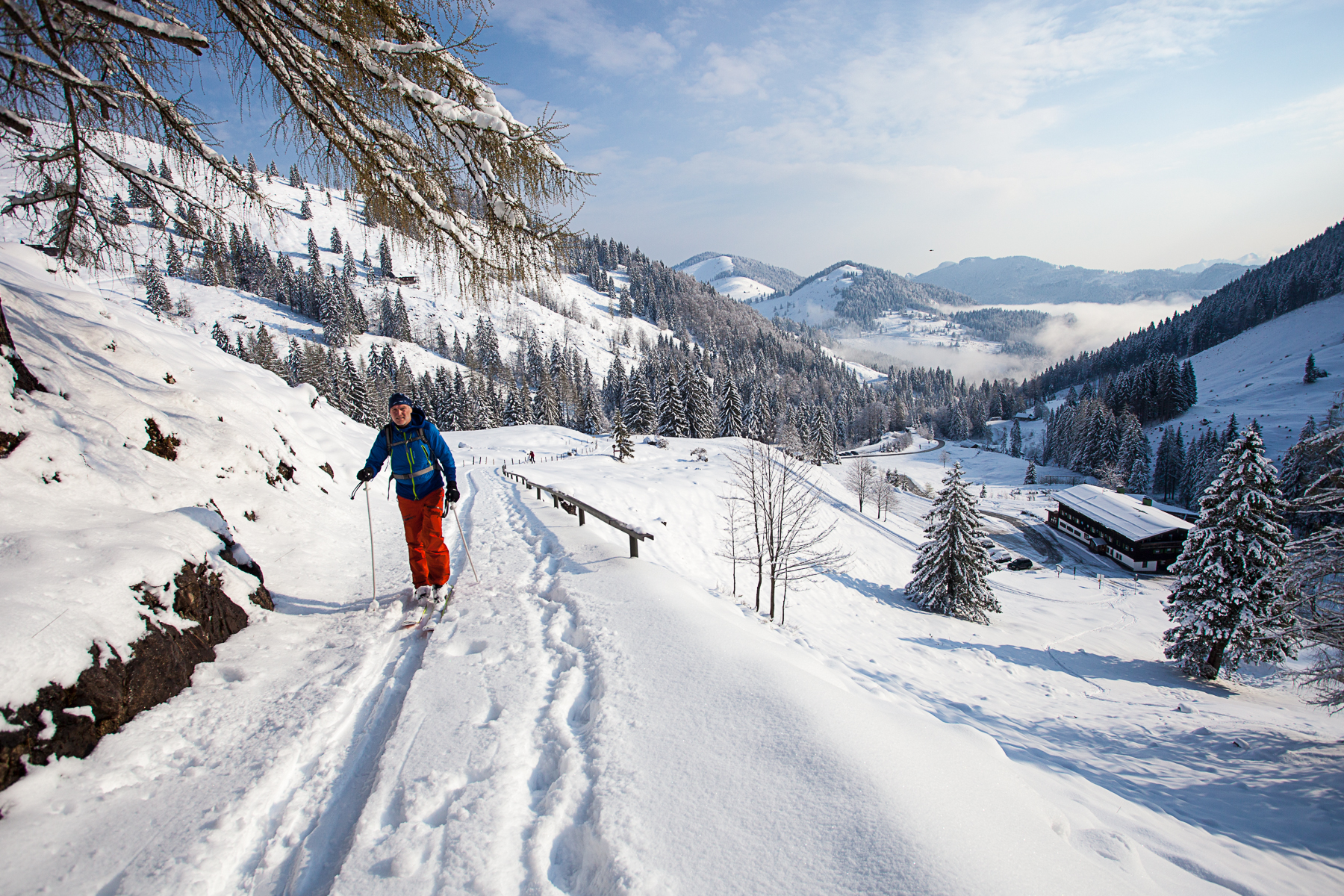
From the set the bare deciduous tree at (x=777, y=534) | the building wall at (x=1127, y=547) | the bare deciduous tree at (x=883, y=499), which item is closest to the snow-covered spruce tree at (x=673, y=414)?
the bare deciduous tree at (x=883, y=499)

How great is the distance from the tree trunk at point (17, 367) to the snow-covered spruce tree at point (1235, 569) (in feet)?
83.5

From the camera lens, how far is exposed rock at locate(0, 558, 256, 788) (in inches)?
102

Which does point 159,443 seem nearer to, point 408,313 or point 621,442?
point 621,442

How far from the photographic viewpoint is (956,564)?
19.8 m

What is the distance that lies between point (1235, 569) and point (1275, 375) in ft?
385

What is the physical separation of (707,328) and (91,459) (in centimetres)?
14960

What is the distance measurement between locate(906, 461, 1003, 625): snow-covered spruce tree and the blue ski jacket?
815 inches

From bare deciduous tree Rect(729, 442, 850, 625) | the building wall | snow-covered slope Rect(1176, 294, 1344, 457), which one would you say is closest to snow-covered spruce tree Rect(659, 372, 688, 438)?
bare deciduous tree Rect(729, 442, 850, 625)

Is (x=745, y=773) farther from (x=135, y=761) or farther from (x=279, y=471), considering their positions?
(x=279, y=471)

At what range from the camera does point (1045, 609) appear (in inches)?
951

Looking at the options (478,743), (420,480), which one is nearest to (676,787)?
(478,743)

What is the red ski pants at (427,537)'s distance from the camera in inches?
214

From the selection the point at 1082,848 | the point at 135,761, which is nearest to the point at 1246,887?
the point at 1082,848

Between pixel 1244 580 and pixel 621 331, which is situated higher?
pixel 621 331
